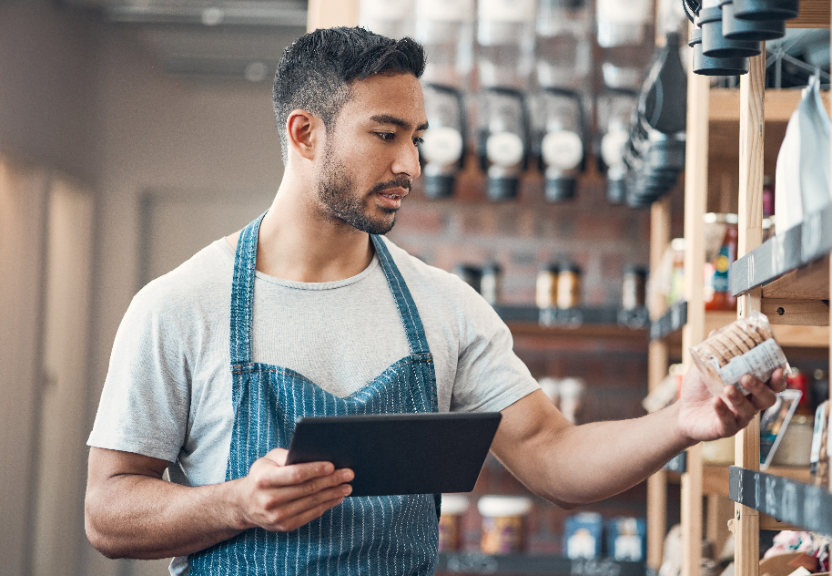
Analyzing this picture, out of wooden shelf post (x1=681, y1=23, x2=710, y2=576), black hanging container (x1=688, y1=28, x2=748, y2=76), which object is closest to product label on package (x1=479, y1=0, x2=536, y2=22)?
wooden shelf post (x1=681, y1=23, x2=710, y2=576)

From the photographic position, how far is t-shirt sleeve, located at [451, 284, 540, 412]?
5.27ft

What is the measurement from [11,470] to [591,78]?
2.59 m

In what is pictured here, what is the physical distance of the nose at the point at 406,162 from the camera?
4.99 ft

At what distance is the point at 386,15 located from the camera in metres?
3.15

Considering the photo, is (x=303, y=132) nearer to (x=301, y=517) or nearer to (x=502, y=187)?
(x=301, y=517)

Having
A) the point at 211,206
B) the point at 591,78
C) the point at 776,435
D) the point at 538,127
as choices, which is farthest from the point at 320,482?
the point at 591,78

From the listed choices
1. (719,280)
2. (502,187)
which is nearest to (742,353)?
(719,280)

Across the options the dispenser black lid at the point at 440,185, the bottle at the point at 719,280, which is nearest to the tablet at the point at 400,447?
the bottle at the point at 719,280

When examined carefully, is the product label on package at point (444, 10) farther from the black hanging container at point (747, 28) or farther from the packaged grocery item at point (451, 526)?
the black hanging container at point (747, 28)

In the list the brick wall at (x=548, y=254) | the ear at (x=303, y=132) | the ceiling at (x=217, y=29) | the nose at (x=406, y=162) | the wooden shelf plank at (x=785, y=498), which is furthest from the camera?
the brick wall at (x=548, y=254)

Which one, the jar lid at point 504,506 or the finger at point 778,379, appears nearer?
the finger at point 778,379

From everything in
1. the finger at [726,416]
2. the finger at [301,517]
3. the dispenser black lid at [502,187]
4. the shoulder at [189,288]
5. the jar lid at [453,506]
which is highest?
the dispenser black lid at [502,187]

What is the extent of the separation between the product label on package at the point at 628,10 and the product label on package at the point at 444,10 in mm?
507

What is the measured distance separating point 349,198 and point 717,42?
67 centimetres
